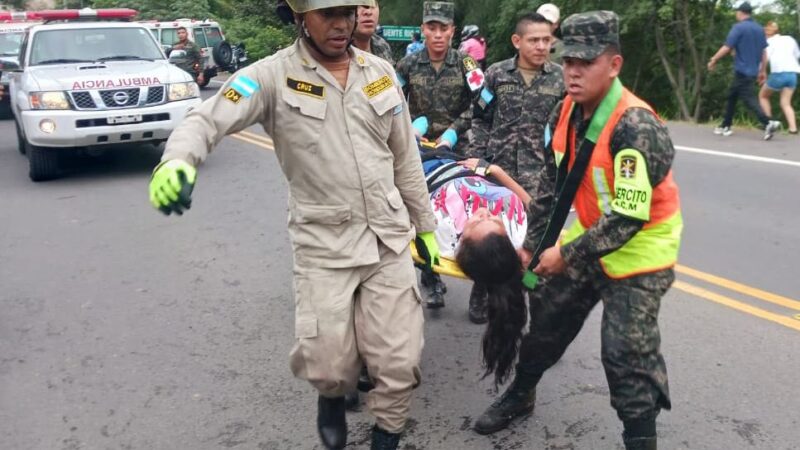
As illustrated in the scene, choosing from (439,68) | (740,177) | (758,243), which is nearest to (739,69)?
(740,177)

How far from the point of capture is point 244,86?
9.39 feet

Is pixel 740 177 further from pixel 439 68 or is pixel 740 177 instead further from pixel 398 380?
pixel 398 380

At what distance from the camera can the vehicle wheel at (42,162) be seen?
9398mm

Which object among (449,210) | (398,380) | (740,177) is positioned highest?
(449,210)

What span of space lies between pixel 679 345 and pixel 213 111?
9.83 feet

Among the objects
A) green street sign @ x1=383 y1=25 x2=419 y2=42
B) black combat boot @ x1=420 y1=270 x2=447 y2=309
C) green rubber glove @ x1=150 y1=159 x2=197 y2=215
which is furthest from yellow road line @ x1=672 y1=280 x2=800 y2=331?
green street sign @ x1=383 y1=25 x2=419 y2=42

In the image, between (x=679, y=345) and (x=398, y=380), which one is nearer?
(x=398, y=380)

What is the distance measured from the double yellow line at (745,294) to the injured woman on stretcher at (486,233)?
1.56 meters

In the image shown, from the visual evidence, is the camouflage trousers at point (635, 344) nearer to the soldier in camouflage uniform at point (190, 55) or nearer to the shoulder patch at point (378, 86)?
the shoulder patch at point (378, 86)

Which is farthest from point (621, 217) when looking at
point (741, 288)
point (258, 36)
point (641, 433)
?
point (258, 36)

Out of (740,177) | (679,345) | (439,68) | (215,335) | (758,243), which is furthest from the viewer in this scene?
(740,177)

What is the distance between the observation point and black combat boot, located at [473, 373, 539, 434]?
3.59 metres

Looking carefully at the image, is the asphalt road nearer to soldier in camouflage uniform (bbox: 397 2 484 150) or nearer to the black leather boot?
the black leather boot

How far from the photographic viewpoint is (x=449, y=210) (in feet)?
13.4
